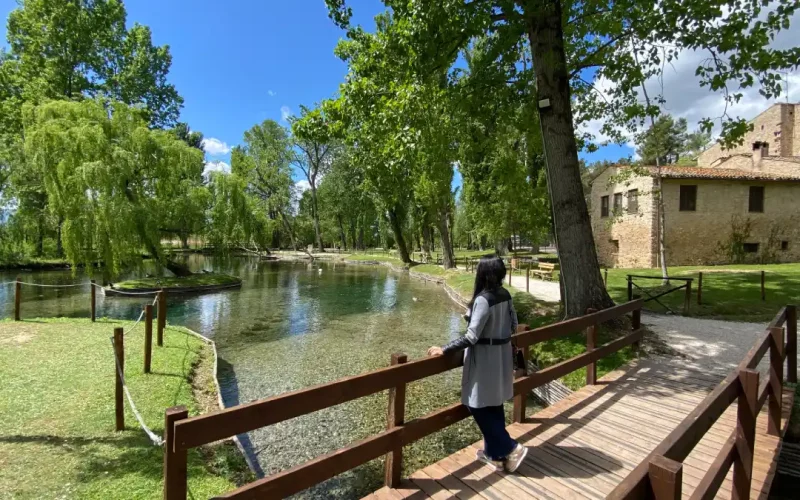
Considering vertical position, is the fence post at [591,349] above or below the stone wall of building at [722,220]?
below

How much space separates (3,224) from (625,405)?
39.9 meters

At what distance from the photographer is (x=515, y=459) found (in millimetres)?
3654

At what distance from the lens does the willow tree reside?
56.0 ft

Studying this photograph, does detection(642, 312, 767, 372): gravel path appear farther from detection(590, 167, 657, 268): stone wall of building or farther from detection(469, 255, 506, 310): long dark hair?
detection(590, 167, 657, 268): stone wall of building

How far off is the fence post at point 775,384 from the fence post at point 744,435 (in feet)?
5.75

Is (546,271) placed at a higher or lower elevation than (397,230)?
lower

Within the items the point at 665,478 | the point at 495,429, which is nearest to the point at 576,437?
the point at 495,429

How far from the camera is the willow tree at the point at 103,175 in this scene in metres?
17.1

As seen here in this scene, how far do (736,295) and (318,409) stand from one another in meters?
16.3

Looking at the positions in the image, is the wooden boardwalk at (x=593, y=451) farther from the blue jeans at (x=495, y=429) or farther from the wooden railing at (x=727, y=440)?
the wooden railing at (x=727, y=440)

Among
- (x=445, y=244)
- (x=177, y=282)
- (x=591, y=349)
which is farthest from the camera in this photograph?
(x=445, y=244)

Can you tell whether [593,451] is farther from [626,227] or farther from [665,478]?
[626,227]

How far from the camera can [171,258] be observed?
24719 millimetres

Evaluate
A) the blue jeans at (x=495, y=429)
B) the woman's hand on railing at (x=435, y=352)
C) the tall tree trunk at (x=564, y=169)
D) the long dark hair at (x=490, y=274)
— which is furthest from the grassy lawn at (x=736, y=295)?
the woman's hand on railing at (x=435, y=352)
